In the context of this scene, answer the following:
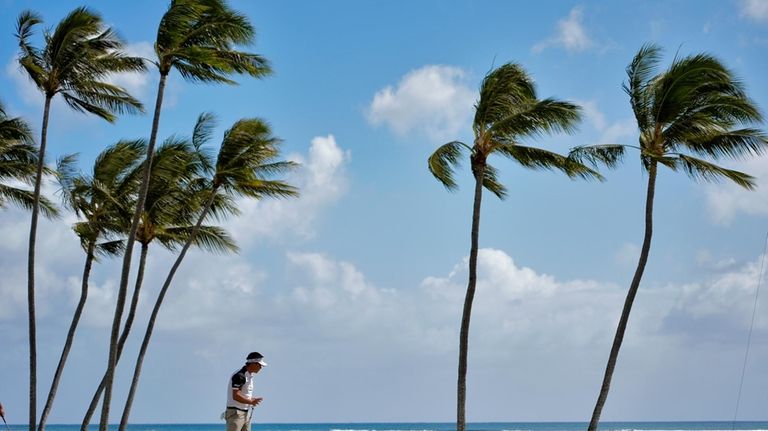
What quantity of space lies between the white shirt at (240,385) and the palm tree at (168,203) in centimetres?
1115

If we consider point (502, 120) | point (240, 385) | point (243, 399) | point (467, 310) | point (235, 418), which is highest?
point (502, 120)

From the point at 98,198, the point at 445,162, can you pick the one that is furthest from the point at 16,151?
the point at 445,162

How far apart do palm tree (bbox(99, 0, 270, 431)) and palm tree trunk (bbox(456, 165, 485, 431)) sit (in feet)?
19.0

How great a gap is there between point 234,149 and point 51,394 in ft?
24.8

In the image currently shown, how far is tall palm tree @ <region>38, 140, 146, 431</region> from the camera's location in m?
25.4

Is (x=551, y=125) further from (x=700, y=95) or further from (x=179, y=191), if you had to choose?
(x=179, y=191)

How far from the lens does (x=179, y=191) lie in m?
25.3

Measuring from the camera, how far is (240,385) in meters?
14.4

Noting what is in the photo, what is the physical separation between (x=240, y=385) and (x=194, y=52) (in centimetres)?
920

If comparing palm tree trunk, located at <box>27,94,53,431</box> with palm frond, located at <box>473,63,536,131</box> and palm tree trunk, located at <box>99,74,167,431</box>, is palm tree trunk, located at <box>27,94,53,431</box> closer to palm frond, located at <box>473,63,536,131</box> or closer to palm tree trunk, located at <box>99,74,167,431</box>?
palm tree trunk, located at <box>99,74,167,431</box>

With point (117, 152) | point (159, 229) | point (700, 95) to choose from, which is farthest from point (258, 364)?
point (117, 152)

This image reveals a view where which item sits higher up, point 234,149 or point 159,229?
point 234,149

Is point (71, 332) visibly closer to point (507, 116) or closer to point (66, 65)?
point (66, 65)

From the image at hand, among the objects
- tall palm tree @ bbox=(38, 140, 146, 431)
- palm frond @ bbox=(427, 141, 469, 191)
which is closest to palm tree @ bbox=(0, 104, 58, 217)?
tall palm tree @ bbox=(38, 140, 146, 431)
